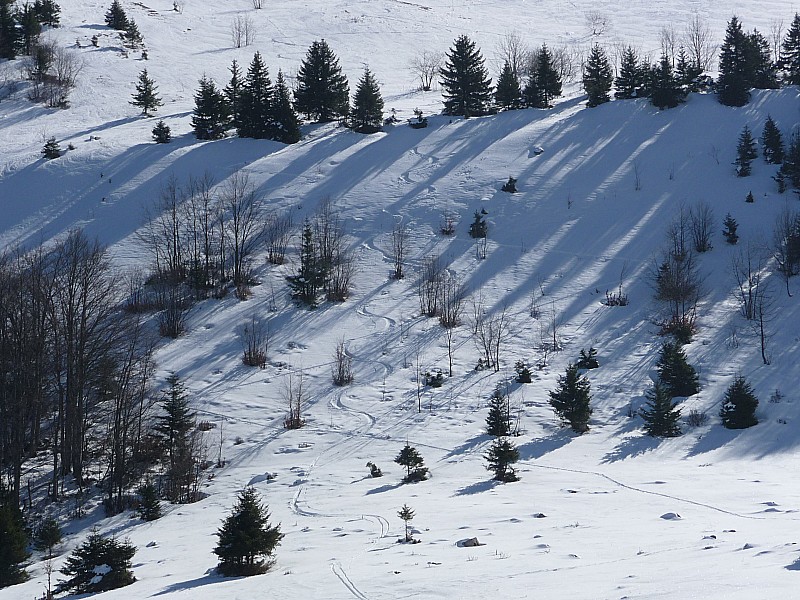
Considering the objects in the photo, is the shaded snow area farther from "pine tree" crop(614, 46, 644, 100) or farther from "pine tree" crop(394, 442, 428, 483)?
"pine tree" crop(614, 46, 644, 100)

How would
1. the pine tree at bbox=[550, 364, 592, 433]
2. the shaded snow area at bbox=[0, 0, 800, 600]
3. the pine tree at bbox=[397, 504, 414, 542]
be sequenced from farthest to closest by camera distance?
1. the pine tree at bbox=[550, 364, 592, 433]
2. the pine tree at bbox=[397, 504, 414, 542]
3. the shaded snow area at bbox=[0, 0, 800, 600]

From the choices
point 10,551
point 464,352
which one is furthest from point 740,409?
point 10,551

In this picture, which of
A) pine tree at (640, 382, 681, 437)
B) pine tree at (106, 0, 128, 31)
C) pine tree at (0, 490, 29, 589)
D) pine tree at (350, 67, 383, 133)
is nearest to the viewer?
pine tree at (0, 490, 29, 589)

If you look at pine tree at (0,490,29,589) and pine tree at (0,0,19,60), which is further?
pine tree at (0,0,19,60)

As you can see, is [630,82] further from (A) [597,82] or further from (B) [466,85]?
(B) [466,85]

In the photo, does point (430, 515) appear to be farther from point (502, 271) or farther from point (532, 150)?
point (532, 150)

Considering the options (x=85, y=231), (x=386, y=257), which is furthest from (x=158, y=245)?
(x=386, y=257)

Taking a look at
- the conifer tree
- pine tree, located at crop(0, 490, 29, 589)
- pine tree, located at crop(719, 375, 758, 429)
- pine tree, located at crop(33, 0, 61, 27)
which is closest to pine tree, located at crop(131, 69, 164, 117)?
the conifer tree

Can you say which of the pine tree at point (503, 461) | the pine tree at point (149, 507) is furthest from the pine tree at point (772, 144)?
the pine tree at point (149, 507)
